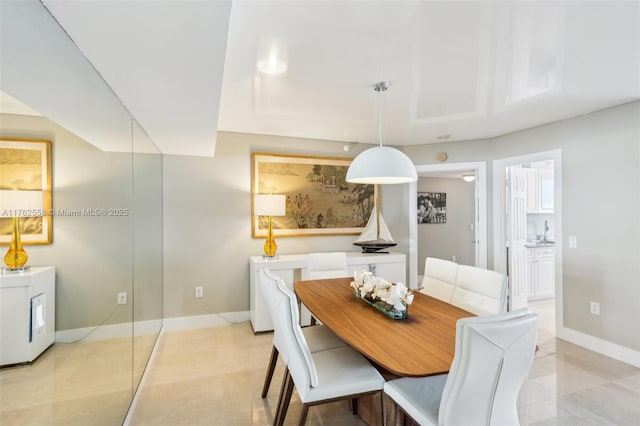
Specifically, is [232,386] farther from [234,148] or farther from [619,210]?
[619,210]

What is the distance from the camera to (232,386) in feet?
8.44

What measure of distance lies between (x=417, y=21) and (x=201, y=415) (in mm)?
2752

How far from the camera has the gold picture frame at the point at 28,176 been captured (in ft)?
3.10

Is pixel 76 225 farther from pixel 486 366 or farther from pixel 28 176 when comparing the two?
pixel 486 366

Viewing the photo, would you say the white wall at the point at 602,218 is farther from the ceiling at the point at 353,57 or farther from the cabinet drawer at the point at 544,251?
the cabinet drawer at the point at 544,251

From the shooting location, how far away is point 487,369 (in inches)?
50.0

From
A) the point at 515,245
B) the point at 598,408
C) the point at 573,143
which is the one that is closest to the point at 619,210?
the point at 573,143

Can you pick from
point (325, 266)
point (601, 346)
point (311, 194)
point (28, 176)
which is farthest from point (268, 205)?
point (601, 346)

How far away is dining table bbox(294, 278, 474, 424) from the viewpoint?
145cm

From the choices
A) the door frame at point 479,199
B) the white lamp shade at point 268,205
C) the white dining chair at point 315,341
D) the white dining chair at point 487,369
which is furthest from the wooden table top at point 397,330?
the door frame at point 479,199

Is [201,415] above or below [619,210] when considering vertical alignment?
below

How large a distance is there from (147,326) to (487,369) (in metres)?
2.88

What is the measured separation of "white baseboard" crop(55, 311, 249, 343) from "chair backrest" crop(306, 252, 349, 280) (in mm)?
1283

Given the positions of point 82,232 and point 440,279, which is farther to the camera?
point 440,279
